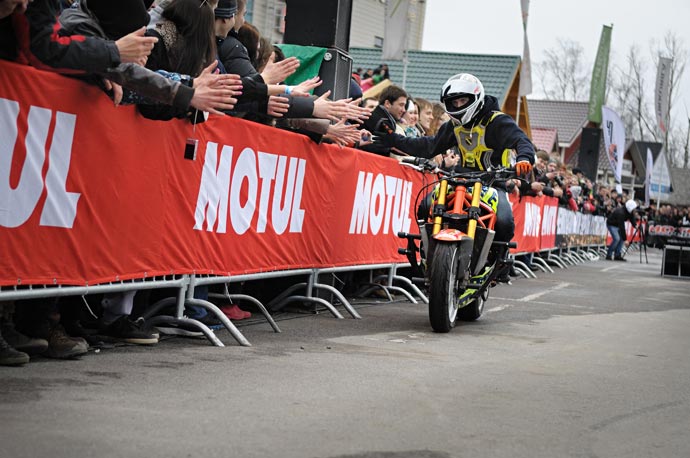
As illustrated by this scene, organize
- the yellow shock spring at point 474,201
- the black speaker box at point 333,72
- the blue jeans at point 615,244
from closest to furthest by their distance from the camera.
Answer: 1. the yellow shock spring at point 474,201
2. the black speaker box at point 333,72
3. the blue jeans at point 615,244

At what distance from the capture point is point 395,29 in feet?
96.0

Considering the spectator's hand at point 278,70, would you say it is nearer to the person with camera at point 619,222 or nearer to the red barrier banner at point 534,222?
the red barrier banner at point 534,222

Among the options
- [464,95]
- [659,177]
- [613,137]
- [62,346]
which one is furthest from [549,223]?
[659,177]

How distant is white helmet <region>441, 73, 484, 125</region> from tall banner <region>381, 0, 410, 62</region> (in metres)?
19.3

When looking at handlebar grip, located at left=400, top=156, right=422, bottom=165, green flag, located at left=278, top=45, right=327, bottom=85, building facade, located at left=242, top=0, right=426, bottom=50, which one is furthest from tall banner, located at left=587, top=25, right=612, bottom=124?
handlebar grip, located at left=400, top=156, right=422, bottom=165

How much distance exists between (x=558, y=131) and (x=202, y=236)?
6443cm

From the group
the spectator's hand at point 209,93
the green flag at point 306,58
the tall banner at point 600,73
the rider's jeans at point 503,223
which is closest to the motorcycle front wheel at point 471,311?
the rider's jeans at point 503,223

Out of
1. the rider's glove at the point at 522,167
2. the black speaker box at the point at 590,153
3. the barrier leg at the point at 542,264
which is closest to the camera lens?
the rider's glove at the point at 522,167

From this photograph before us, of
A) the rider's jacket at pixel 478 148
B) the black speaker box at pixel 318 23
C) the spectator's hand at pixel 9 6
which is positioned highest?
the black speaker box at pixel 318 23

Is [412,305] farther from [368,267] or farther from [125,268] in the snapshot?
[125,268]

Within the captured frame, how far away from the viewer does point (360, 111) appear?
893 cm

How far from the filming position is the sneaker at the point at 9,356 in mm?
5641

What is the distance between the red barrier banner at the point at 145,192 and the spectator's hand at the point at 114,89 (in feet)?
0.22

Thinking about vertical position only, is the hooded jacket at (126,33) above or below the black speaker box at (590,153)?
below
